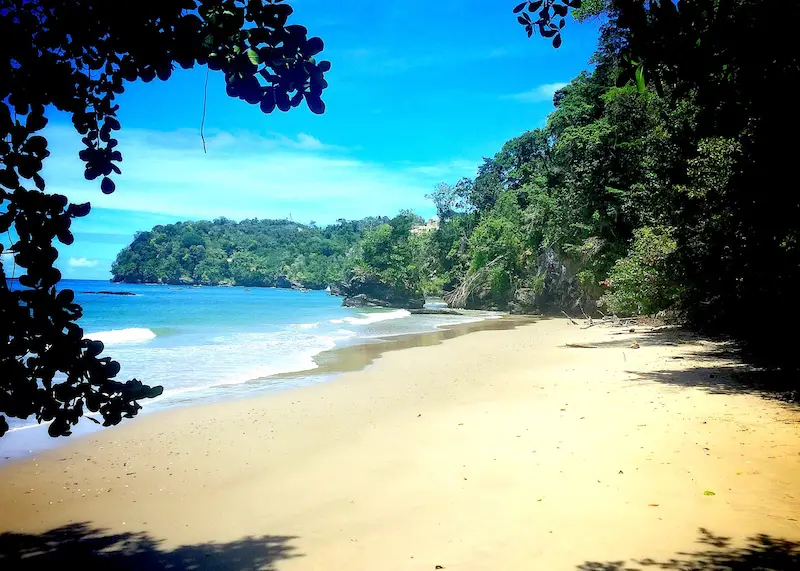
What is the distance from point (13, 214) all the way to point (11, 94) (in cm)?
54

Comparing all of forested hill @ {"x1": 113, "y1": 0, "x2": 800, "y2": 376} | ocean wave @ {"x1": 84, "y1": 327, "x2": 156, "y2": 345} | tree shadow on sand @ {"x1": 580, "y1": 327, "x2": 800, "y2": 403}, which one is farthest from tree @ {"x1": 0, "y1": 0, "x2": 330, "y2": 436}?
ocean wave @ {"x1": 84, "y1": 327, "x2": 156, "y2": 345}

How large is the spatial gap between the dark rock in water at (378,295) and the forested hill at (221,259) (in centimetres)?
6595

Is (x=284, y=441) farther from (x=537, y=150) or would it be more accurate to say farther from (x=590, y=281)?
(x=537, y=150)

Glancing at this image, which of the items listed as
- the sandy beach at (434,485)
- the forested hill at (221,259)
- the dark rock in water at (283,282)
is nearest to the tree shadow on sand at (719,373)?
the sandy beach at (434,485)

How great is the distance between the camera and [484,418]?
771cm

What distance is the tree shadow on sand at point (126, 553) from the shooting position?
154 inches

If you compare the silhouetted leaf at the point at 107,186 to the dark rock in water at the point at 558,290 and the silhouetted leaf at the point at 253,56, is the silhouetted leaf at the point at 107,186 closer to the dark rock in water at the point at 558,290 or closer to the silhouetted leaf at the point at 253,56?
the silhouetted leaf at the point at 253,56

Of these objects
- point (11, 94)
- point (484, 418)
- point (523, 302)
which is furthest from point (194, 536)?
point (523, 302)

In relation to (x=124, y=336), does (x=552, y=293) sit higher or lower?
higher

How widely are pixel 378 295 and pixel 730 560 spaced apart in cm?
5620

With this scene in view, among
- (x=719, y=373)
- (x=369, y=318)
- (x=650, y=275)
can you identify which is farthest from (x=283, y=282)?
(x=719, y=373)

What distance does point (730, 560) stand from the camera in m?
3.35

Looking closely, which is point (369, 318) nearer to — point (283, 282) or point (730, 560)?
point (730, 560)

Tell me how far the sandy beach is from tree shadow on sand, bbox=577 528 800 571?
2 centimetres
